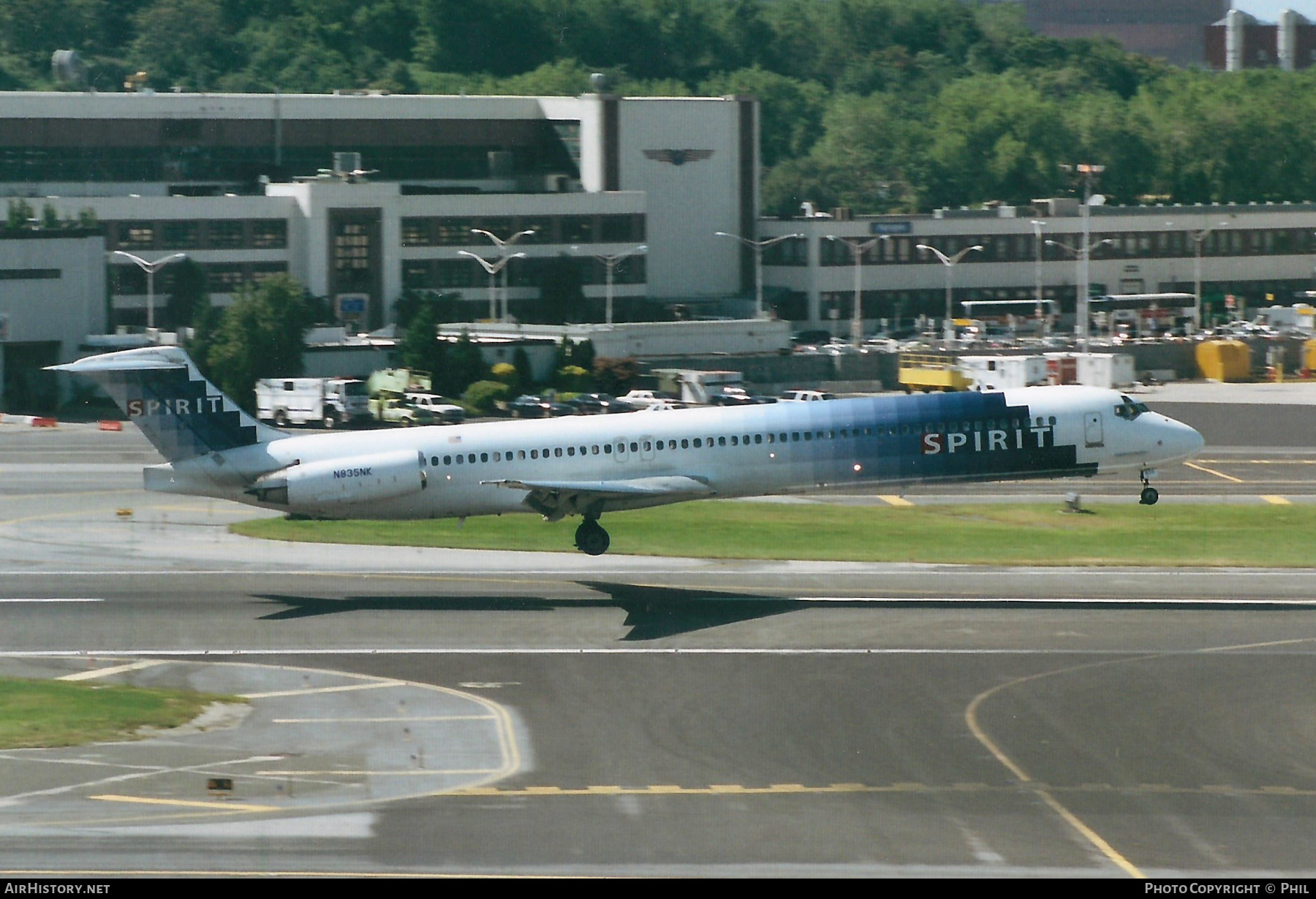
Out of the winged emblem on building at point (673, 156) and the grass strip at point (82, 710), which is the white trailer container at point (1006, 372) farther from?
the grass strip at point (82, 710)

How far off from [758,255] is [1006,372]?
43.6 metres

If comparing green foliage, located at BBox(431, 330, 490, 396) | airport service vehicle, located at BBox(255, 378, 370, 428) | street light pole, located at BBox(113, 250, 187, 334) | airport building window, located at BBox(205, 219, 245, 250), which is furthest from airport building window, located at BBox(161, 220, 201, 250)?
airport service vehicle, located at BBox(255, 378, 370, 428)

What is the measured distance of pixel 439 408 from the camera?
10656 cm

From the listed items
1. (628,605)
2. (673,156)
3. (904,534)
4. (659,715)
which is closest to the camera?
(659,715)

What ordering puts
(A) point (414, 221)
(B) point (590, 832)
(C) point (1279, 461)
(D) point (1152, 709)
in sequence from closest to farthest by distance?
(B) point (590, 832) → (D) point (1152, 709) → (C) point (1279, 461) → (A) point (414, 221)

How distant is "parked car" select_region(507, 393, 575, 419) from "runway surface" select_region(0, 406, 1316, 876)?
4729 centimetres

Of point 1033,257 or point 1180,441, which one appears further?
point 1033,257

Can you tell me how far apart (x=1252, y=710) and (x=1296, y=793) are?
6.40m

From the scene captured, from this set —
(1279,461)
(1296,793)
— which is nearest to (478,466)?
(1296,793)

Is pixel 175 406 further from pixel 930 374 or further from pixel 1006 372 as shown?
pixel 1006 372

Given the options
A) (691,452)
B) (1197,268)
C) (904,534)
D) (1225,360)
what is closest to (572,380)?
A: (1225,360)

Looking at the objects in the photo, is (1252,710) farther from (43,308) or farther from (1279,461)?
(43,308)

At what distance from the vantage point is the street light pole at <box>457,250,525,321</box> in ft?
467

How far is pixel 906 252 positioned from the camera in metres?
170
